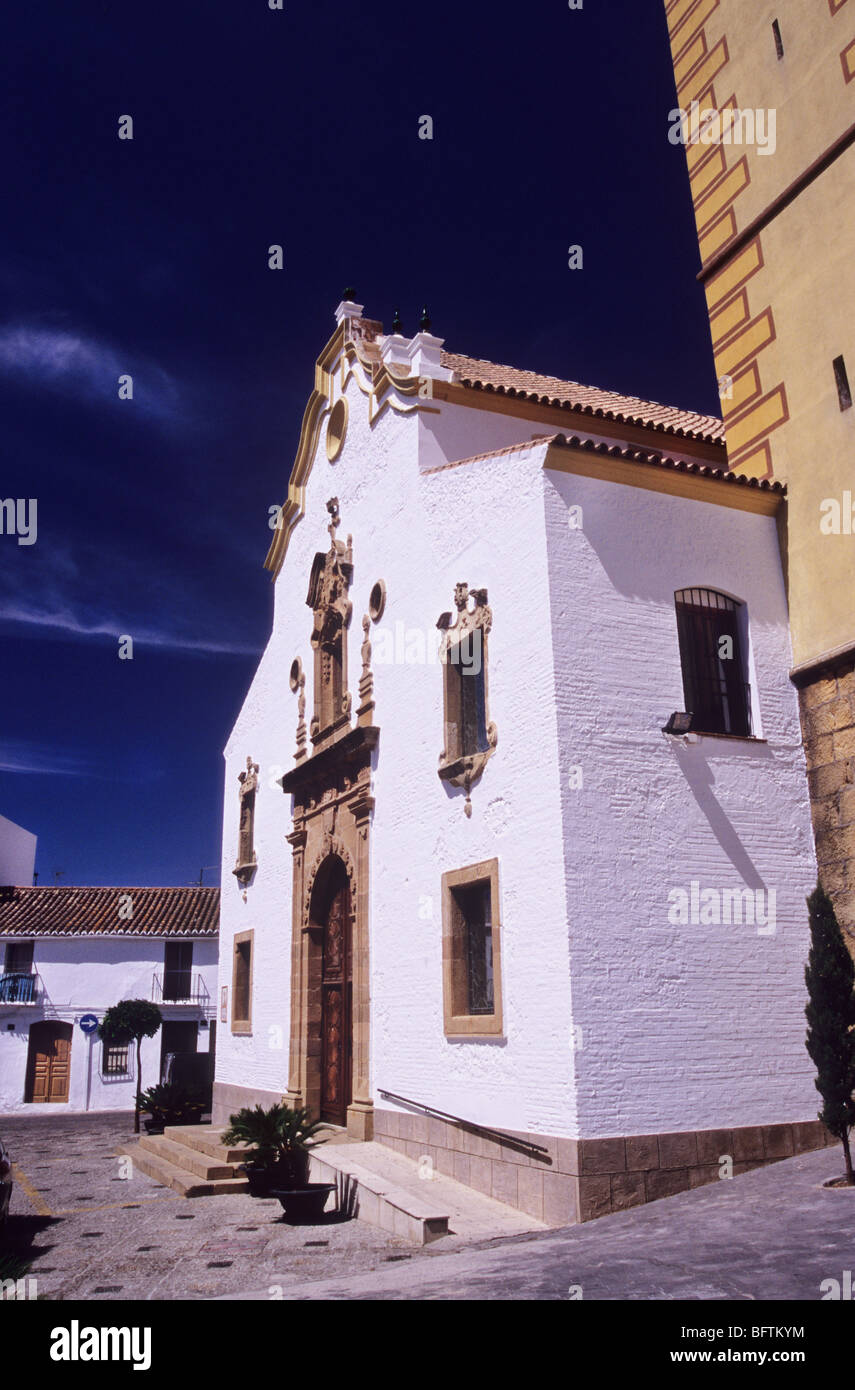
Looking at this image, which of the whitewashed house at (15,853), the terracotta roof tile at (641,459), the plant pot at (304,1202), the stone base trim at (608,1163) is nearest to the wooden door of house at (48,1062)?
the whitewashed house at (15,853)

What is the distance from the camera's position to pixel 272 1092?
1714 centimetres

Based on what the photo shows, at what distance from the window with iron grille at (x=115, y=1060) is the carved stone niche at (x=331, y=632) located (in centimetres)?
1825

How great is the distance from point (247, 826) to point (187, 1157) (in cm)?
772

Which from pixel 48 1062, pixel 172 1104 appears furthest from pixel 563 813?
pixel 48 1062

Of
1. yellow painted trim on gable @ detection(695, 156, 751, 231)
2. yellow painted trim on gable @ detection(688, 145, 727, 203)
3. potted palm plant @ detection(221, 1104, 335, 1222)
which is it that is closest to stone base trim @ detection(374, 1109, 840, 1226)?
potted palm plant @ detection(221, 1104, 335, 1222)

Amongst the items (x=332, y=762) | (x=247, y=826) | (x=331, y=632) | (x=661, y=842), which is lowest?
(x=661, y=842)

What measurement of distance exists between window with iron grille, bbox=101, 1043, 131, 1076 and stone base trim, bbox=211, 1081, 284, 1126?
11.9m

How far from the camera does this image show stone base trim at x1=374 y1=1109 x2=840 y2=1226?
8656 millimetres

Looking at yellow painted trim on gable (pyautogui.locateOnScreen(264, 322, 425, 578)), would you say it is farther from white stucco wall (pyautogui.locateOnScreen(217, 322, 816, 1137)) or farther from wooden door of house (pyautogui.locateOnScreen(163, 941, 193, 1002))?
wooden door of house (pyautogui.locateOnScreen(163, 941, 193, 1002))

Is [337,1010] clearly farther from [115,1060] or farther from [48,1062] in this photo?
[48,1062]

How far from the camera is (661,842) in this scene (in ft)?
32.3

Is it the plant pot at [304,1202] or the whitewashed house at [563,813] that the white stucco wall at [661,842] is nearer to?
the whitewashed house at [563,813]

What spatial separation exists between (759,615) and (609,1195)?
6278 millimetres
